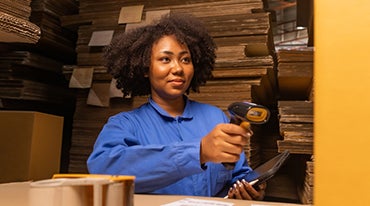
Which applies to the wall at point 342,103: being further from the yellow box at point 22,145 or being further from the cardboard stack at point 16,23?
the yellow box at point 22,145

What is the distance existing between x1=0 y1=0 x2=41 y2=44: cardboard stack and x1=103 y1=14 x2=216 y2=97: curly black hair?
0.43 meters

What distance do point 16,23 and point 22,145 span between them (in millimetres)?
791

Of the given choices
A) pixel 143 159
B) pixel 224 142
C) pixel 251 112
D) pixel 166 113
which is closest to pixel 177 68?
pixel 166 113

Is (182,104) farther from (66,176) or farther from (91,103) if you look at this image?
(66,176)

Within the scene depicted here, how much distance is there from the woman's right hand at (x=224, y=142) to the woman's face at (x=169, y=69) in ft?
2.01

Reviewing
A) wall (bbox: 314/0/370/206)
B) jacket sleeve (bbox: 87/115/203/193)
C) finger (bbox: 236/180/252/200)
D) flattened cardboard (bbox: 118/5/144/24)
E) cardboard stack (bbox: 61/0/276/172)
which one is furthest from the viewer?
flattened cardboard (bbox: 118/5/144/24)

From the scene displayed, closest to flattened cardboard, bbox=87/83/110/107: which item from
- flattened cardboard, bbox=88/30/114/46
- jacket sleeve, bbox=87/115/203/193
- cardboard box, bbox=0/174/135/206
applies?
flattened cardboard, bbox=88/30/114/46

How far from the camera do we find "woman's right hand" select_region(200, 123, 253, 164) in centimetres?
98

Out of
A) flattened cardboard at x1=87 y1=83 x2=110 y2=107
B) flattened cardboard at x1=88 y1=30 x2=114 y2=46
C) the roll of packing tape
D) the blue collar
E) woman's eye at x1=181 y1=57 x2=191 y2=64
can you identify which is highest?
flattened cardboard at x1=88 y1=30 x2=114 y2=46

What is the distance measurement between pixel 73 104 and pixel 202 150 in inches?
92.9

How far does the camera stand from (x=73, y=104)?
3.17m

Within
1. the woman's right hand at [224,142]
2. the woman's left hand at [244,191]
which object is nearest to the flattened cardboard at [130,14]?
the woman's left hand at [244,191]

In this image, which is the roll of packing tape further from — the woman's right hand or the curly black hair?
the curly black hair

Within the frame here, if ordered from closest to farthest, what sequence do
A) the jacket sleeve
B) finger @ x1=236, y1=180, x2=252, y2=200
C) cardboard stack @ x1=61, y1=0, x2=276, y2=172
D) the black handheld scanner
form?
the black handheld scanner
the jacket sleeve
finger @ x1=236, y1=180, x2=252, y2=200
cardboard stack @ x1=61, y1=0, x2=276, y2=172
